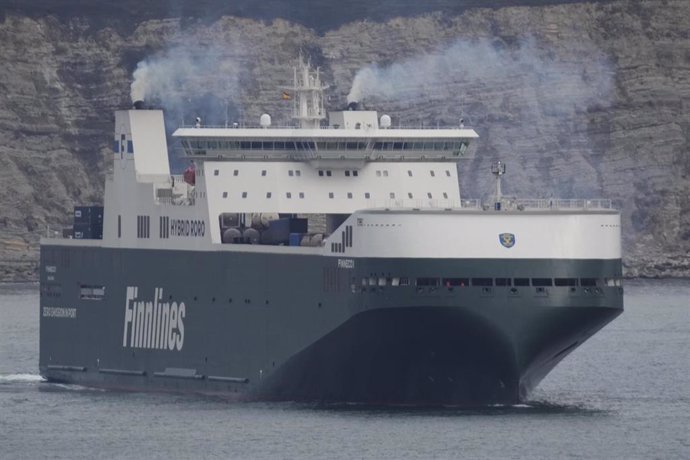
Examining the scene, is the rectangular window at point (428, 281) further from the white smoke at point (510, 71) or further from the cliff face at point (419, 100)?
the white smoke at point (510, 71)

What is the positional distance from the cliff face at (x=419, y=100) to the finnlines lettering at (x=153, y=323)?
85450 mm

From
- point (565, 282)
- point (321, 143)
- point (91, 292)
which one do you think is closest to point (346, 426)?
point (565, 282)

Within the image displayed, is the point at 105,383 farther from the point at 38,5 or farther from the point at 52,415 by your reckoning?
the point at 38,5

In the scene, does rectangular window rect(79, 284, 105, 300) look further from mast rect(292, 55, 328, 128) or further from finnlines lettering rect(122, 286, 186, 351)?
mast rect(292, 55, 328, 128)

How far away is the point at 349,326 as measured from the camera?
202ft

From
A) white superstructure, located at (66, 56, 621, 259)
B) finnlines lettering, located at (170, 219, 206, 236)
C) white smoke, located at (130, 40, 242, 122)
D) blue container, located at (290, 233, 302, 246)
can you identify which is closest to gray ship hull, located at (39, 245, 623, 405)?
finnlines lettering, located at (170, 219, 206, 236)

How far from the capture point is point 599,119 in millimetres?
176000

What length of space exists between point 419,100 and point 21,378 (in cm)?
9348

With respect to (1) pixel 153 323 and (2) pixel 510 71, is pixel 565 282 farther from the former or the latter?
(2) pixel 510 71

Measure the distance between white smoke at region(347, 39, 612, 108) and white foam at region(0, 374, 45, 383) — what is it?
270 ft

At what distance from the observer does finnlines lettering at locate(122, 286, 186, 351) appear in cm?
6781

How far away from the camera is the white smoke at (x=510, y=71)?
16612 centimetres

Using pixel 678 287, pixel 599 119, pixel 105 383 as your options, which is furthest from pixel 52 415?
pixel 599 119

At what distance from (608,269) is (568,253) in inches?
50.9
